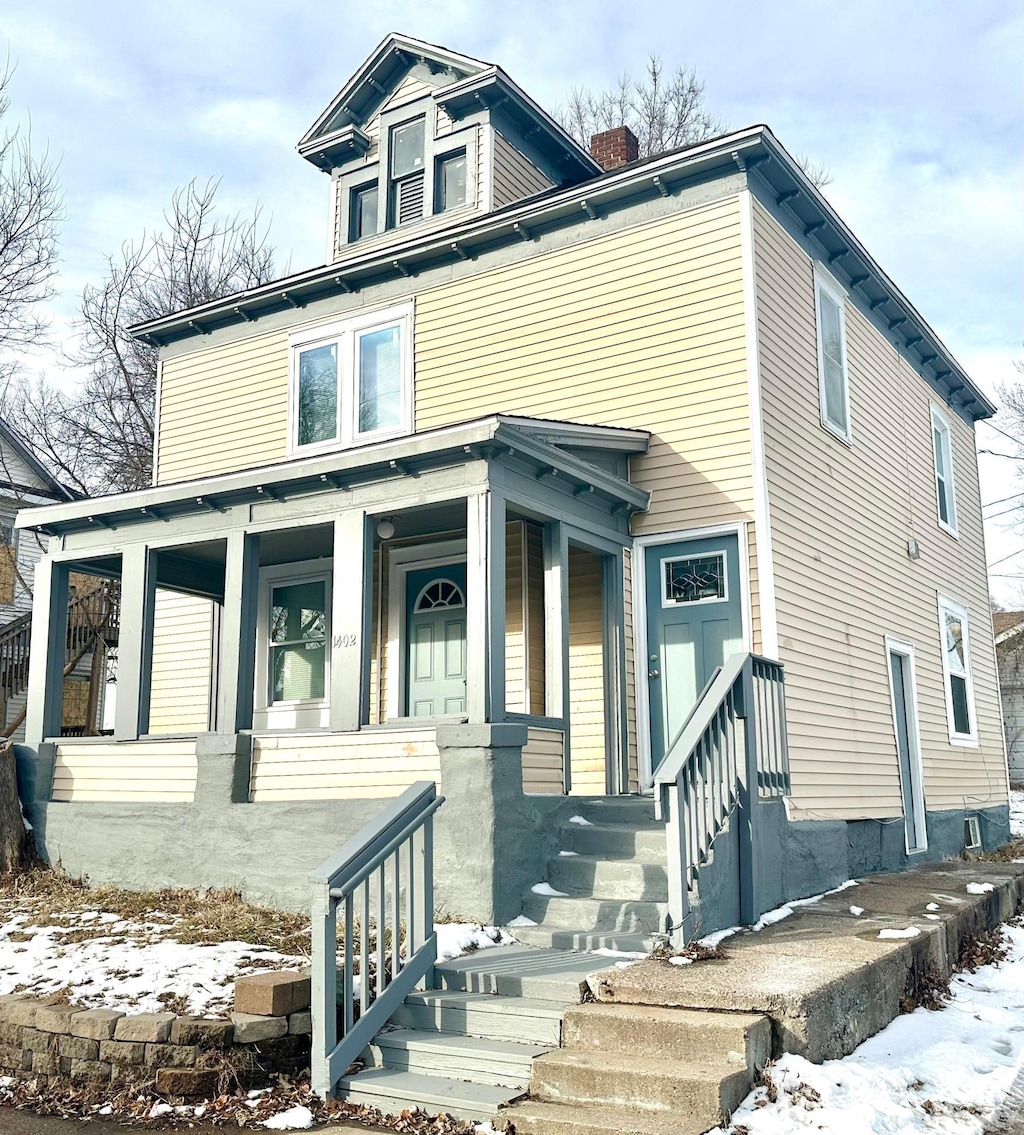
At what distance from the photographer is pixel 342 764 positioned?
8.49m

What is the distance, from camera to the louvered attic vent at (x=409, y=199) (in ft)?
43.1

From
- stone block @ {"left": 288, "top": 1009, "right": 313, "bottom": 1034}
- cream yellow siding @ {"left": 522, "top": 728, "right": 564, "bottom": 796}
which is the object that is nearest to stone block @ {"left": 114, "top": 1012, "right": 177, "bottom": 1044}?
stone block @ {"left": 288, "top": 1009, "right": 313, "bottom": 1034}

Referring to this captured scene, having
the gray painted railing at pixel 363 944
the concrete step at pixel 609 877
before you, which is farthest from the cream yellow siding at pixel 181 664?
the gray painted railing at pixel 363 944

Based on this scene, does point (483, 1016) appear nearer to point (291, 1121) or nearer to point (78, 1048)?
point (291, 1121)

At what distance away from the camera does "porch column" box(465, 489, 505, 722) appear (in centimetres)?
764

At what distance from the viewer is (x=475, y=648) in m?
7.74

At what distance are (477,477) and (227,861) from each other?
371 cm

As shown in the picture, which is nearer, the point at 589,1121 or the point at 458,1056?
the point at 589,1121

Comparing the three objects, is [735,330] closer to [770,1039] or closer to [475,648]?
[475,648]

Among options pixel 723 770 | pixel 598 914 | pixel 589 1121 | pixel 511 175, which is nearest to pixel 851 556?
pixel 723 770

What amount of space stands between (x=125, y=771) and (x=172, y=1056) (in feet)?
15.3

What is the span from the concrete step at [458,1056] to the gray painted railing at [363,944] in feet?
0.44

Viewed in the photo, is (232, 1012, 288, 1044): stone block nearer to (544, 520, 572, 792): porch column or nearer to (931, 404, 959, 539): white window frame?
(544, 520, 572, 792): porch column

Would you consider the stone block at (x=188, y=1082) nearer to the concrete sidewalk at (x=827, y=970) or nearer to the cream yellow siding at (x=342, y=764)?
the concrete sidewalk at (x=827, y=970)
